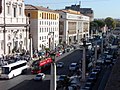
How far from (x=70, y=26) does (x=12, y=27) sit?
36833 millimetres

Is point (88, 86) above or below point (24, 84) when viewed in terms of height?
above

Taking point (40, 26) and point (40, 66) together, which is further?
point (40, 26)

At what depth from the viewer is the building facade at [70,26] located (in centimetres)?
8025

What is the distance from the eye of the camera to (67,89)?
1042 inches

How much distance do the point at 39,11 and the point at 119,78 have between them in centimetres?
3685

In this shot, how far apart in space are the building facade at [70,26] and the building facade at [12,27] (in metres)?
Answer: 24.4

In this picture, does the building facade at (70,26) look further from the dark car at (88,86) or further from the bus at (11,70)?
the dark car at (88,86)

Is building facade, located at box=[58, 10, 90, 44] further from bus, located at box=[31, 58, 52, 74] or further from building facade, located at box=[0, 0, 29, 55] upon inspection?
bus, located at box=[31, 58, 52, 74]

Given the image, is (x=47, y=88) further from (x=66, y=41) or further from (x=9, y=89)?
(x=66, y=41)

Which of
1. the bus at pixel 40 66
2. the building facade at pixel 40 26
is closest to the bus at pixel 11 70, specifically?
the bus at pixel 40 66

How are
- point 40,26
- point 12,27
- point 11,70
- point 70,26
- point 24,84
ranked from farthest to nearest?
point 70,26
point 40,26
point 12,27
point 11,70
point 24,84

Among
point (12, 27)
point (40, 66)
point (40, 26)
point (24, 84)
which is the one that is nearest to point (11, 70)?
point (24, 84)

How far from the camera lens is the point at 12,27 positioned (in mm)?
50875

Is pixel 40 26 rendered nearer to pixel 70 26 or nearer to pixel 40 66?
pixel 40 66
